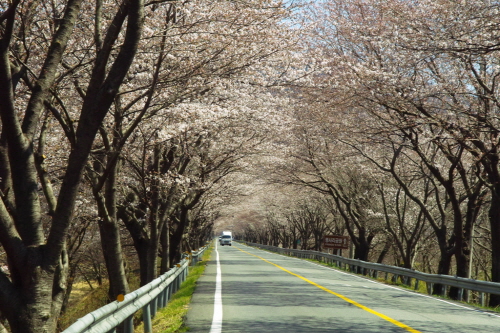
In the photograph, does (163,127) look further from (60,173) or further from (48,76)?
(48,76)

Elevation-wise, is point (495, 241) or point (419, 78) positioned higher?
point (419, 78)

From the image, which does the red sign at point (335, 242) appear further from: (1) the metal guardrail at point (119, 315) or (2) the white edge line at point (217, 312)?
(1) the metal guardrail at point (119, 315)

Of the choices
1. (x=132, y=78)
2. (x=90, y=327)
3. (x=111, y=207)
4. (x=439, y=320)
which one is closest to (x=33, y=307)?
(x=90, y=327)

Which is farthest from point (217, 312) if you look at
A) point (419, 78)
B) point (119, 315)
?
point (419, 78)

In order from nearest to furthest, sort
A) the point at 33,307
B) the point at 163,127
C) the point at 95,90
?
1. the point at 33,307
2. the point at 95,90
3. the point at 163,127

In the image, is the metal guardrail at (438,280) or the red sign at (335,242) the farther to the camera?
the red sign at (335,242)

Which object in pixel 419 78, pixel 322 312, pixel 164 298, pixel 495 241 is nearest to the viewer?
pixel 322 312

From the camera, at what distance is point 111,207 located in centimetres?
1043

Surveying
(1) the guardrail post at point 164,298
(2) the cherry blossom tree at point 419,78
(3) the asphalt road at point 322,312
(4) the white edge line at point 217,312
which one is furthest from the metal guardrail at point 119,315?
(2) the cherry blossom tree at point 419,78

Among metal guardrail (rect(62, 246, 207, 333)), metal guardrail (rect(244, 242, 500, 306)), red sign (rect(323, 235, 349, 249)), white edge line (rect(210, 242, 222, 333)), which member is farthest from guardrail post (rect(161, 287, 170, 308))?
red sign (rect(323, 235, 349, 249))

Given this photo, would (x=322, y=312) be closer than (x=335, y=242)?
Yes

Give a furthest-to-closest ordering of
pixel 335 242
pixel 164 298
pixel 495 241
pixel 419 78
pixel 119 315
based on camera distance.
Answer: pixel 335 242 → pixel 419 78 → pixel 495 241 → pixel 164 298 → pixel 119 315

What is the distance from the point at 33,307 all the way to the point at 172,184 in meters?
11.7

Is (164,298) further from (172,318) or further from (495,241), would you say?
(495,241)
